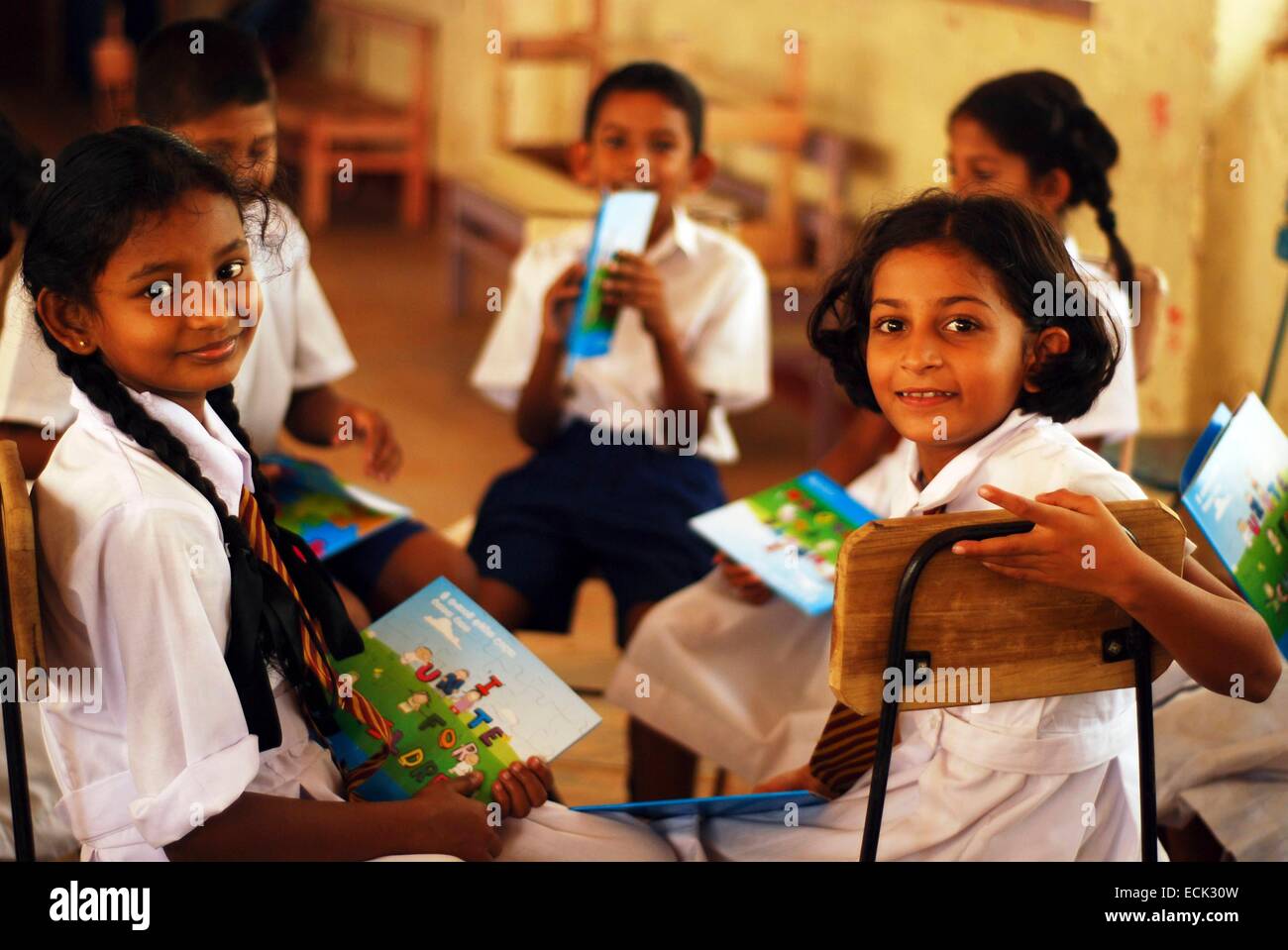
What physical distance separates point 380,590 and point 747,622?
0.52 m

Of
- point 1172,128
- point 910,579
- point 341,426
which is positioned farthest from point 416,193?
point 910,579

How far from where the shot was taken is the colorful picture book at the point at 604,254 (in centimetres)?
223

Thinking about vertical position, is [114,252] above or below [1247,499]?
above

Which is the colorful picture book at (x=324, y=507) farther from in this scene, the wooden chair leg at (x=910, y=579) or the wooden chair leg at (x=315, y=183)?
the wooden chair leg at (x=315, y=183)

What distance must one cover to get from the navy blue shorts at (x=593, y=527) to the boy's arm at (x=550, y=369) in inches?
2.2

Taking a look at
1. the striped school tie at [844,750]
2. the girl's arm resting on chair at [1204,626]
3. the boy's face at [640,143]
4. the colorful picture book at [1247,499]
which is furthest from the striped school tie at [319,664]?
the boy's face at [640,143]

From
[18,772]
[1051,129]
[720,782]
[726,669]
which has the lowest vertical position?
[720,782]

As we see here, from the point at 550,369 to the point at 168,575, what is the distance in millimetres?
1227

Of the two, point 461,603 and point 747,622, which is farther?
point 747,622

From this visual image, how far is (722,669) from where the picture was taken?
6.60 ft

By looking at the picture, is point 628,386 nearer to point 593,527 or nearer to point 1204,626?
point 593,527
